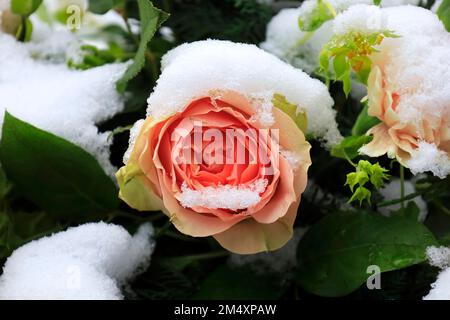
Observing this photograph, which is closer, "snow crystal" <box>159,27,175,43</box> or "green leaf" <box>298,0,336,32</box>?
"green leaf" <box>298,0,336,32</box>

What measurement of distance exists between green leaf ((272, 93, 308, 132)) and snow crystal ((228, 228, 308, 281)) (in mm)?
117

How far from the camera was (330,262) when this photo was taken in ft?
1.40

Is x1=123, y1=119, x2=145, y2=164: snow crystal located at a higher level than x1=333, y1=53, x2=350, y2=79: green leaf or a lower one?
lower

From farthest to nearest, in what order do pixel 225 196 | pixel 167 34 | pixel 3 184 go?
pixel 167 34 < pixel 3 184 < pixel 225 196

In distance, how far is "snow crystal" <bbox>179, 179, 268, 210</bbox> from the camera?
35cm

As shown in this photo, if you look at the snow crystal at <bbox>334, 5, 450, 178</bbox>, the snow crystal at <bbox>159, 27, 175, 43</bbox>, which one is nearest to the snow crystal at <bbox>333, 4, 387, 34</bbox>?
the snow crystal at <bbox>334, 5, 450, 178</bbox>

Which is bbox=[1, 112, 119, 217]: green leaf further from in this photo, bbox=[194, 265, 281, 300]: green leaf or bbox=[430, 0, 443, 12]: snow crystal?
bbox=[430, 0, 443, 12]: snow crystal

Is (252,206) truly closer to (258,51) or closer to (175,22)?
(258,51)

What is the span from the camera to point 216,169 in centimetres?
36

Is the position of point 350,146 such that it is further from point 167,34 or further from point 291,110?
point 167,34

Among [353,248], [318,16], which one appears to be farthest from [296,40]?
[353,248]

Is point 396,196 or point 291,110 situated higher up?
point 291,110

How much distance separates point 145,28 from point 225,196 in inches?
5.7
